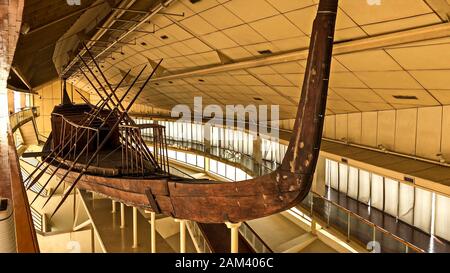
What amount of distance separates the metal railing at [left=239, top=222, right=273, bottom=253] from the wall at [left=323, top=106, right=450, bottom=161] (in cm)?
351

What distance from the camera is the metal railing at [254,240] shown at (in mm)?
7609

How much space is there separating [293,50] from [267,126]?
676 centimetres

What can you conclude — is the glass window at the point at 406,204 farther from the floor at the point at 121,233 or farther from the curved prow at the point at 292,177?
the curved prow at the point at 292,177

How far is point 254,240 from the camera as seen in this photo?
8055mm

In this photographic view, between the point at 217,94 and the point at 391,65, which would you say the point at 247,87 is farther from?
the point at 391,65

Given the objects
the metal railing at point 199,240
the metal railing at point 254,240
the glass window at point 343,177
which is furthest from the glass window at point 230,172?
the metal railing at point 199,240

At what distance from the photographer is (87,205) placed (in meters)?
13.8

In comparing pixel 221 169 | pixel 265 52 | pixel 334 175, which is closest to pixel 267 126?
pixel 334 175

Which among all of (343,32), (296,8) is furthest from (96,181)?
(343,32)

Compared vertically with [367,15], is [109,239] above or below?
below

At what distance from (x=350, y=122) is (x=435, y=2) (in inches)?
213

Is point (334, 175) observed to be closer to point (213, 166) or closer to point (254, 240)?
point (254, 240)
